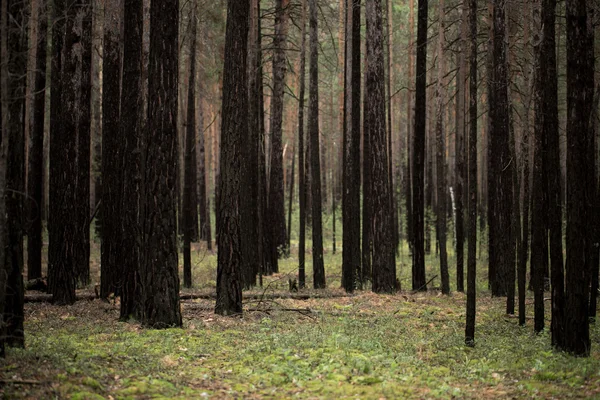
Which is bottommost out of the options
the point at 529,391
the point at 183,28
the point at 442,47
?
the point at 529,391

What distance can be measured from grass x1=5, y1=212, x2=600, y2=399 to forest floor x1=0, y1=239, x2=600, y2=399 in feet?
0.06

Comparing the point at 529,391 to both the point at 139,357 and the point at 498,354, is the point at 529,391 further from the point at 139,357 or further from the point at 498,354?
the point at 139,357

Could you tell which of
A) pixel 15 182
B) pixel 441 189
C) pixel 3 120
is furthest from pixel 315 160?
pixel 3 120

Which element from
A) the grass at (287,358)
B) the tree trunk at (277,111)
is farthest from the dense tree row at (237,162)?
the grass at (287,358)

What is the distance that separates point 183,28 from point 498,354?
64.5 feet

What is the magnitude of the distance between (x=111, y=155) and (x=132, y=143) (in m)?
1.80

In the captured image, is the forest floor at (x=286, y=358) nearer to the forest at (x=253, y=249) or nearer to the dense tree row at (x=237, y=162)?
the forest at (x=253, y=249)

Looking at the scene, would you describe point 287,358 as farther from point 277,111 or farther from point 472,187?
point 277,111

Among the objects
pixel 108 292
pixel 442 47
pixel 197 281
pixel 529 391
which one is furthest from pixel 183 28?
pixel 529 391

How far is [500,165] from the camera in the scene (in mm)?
15211

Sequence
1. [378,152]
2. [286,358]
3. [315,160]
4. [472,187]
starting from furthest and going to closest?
1. [315,160]
2. [378,152]
3. [472,187]
4. [286,358]

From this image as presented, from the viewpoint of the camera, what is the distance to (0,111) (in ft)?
21.1

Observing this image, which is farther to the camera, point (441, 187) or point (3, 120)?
point (441, 187)

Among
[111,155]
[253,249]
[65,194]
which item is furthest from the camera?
[253,249]
